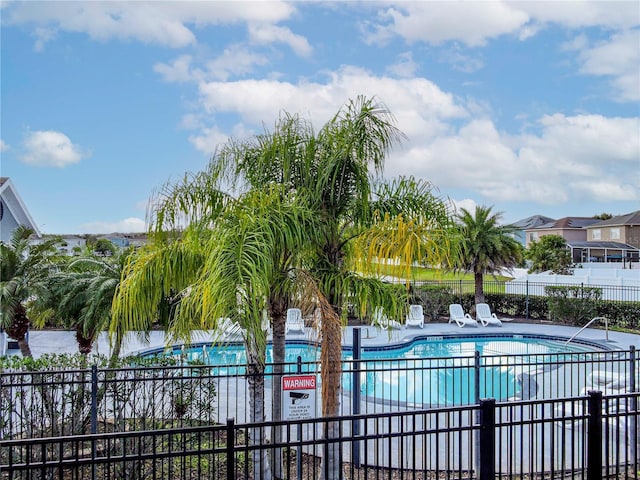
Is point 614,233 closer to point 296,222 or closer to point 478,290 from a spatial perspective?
point 478,290

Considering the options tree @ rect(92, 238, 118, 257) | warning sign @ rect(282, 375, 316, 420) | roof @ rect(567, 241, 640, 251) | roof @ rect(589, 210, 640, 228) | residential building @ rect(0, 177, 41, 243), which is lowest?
warning sign @ rect(282, 375, 316, 420)

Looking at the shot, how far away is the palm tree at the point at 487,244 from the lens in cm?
1752

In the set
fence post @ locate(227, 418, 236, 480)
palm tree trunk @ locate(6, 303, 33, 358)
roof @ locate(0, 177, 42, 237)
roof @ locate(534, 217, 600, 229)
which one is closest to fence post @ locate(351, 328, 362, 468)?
fence post @ locate(227, 418, 236, 480)

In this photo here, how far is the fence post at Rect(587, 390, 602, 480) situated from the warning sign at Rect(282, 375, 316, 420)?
8.08 feet

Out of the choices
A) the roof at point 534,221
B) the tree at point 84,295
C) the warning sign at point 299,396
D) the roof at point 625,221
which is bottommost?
the warning sign at point 299,396

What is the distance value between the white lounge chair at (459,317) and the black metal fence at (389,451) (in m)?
9.91

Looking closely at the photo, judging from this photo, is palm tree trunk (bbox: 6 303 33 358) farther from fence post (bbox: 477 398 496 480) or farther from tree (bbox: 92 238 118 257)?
fence post (bbox: 477 398 496 480)

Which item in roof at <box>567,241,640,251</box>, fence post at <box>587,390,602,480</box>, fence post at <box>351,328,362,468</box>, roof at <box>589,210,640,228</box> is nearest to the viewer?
fence post at <box>587,390,602,480</box>

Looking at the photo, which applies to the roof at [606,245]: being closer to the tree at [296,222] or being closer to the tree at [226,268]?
the tree at [296,222]

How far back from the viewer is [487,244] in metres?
17.5

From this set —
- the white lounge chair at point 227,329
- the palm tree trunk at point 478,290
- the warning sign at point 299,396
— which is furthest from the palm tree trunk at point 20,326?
the palm tree trunk at point 478,290

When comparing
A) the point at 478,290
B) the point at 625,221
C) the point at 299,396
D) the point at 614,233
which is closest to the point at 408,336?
the point at 478,290

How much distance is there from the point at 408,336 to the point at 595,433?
11889 millimetres

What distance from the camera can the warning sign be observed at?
194 inches
